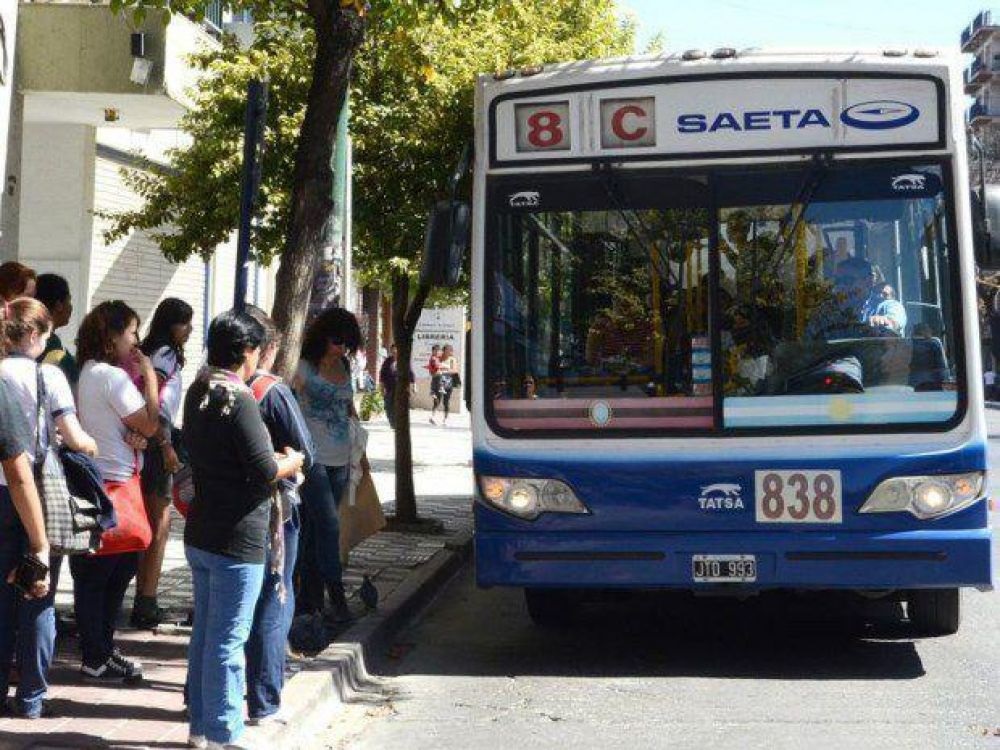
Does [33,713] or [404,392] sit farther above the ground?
[404,392]

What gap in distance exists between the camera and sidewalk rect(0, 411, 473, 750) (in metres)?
6.27

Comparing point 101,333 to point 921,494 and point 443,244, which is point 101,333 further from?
point 921,494

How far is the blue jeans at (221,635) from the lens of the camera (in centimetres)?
590

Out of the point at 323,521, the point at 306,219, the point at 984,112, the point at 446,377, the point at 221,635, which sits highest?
the point at 984,112

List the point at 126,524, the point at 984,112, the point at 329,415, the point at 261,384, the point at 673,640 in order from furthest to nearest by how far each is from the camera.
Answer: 1. the point at 984,112
2. the point at 673,640
3. the point at 329,415
4. the point at 126,524
5. the point at 261,384

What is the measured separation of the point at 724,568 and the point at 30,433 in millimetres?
3532

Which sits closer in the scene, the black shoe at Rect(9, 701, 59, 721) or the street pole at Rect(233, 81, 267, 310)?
the black shoe at Rect(9, 701, 59, 721)

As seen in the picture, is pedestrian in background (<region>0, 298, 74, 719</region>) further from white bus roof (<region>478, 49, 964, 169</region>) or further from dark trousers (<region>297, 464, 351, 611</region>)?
white bus roof (<region>478, 49, 964, 169</region>)

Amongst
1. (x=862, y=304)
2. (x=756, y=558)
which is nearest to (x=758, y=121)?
(x=862, y=304)

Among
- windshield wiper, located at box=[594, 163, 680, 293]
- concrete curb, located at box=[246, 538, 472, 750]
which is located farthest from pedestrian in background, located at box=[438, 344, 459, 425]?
windshield wiper, located at box=[594, 163, 680, 293]

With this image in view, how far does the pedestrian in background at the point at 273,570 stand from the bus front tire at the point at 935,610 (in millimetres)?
3764

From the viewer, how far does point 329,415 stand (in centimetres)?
879

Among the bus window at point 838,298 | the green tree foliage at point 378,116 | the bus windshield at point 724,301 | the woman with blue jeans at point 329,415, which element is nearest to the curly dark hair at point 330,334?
the woman with blue jeans at point 329,415

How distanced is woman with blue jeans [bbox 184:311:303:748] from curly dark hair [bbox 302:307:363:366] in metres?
2.63
